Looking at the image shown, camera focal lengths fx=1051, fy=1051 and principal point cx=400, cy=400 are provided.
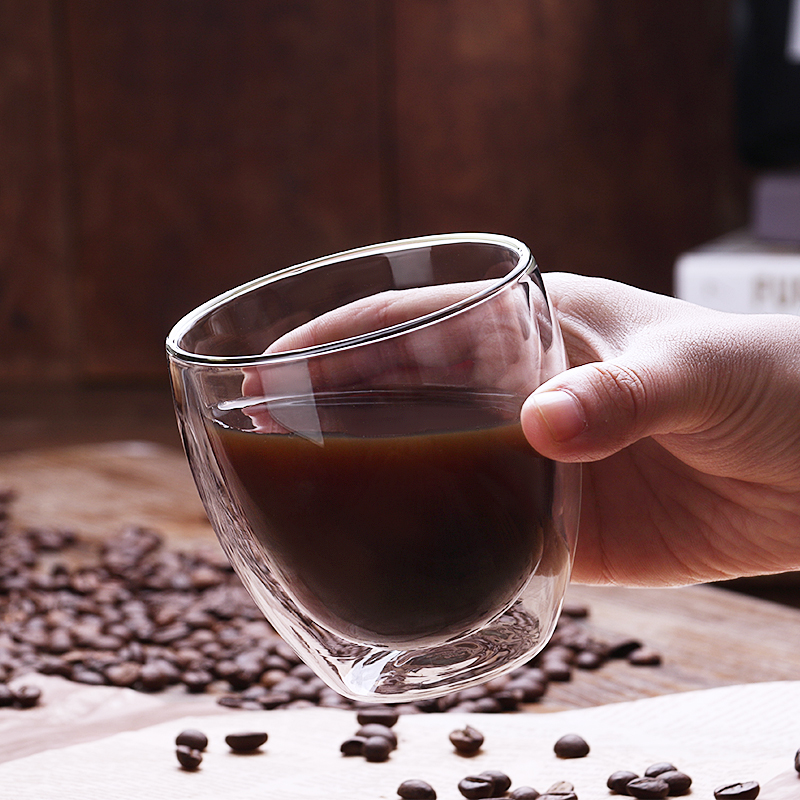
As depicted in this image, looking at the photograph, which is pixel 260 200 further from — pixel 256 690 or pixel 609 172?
pixel 256 690

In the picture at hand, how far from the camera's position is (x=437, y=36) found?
277 centimetres

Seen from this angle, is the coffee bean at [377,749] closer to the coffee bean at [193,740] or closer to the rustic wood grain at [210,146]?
the coffee bean at [193,740]

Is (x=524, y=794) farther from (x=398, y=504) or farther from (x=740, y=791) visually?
(x=398, y=504)

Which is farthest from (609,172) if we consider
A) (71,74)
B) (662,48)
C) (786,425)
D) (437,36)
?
(786,425)

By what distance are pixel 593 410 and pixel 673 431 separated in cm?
18

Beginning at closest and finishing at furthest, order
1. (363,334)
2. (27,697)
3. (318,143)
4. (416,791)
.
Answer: (363,334), (416,791), (27,697), (318,143)

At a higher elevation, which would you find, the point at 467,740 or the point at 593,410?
the point at 593,410

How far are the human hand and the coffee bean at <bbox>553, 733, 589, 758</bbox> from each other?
18cm

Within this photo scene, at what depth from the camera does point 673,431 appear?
0.76 metres

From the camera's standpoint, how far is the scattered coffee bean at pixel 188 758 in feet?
2.86

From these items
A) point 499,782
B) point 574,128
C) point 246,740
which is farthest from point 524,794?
point 574,128

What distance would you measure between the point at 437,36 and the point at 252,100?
56 cm

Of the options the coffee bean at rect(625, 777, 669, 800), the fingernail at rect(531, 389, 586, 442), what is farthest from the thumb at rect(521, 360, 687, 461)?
the coffee bean at rect(625, 777, 669, 800)

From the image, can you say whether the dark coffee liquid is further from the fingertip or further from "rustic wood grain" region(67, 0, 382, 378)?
"rustic wood grain" region(67, 0, 382, 378)
